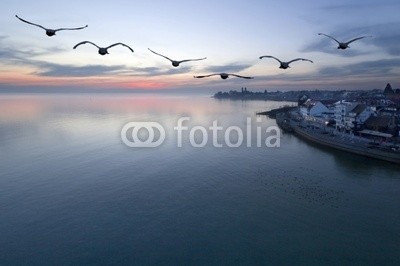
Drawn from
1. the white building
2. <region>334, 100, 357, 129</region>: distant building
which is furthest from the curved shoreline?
<region>334, 100, 357, 129</region>: distant building

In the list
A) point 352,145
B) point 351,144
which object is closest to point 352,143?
point 351,144

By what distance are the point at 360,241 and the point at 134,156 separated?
2151 cm

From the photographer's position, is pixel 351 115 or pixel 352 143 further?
pixel 351 115

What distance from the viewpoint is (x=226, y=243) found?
1465 centimetres

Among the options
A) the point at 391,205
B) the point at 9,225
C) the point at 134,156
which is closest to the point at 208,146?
the point at 134,156

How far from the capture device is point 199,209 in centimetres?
1809

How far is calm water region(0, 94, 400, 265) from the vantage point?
14.0m

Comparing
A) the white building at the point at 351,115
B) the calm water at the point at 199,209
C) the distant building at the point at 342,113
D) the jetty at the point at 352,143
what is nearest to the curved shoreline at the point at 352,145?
the jetty at the point at 352,143

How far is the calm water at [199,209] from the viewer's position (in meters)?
14.0

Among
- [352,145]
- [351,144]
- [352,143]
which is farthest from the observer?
[352,143]

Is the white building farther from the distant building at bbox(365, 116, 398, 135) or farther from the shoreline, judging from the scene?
the shoreline

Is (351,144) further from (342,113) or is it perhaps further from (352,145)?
(342,113)

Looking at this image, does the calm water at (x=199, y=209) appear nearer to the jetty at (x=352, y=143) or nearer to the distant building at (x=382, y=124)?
the jetty at (x=352, y=143)

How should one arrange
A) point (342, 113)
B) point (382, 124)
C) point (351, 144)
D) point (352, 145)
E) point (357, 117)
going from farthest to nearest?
point (342, 113) < point (357, 117) < point (382, 124) < point (351, 144) < point (352, 145)
